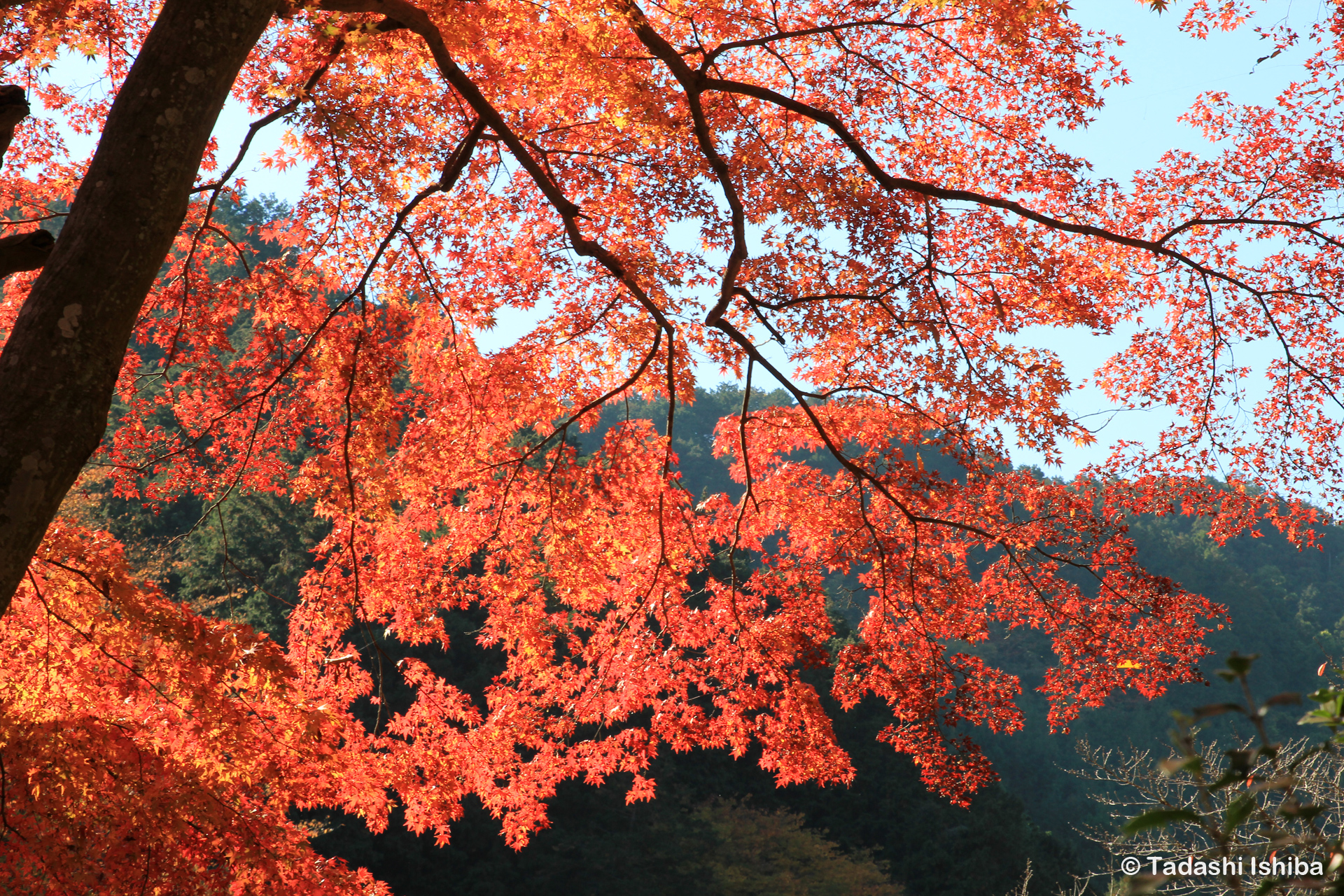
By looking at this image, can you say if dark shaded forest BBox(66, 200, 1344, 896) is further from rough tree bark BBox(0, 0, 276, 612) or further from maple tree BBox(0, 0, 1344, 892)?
rough tree bark BBox(0, 0, 276, 612)

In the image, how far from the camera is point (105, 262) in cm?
218

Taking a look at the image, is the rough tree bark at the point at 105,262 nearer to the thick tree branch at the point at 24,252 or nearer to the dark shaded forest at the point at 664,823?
the thick tree branch at the point at 24,252

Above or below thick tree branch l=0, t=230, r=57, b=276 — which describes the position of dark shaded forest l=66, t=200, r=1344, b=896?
below

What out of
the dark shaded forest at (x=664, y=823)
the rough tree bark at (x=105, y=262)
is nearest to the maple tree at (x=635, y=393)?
the rough tree bark at (x=105, y=262)

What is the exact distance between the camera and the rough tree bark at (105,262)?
2.03 meters

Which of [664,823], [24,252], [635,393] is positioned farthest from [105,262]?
[664,823]

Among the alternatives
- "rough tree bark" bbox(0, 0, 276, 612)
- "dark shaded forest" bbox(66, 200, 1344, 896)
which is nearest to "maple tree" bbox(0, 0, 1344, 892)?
"rough tree bark" bbox(0, 0, 276, 612)

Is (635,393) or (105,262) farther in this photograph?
(635,393)

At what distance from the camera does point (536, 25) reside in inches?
200

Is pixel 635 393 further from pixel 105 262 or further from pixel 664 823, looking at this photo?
pixel 664 823

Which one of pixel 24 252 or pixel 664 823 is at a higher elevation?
pixel 24 252

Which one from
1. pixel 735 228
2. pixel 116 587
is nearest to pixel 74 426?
pixel 116 587

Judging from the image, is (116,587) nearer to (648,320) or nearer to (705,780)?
(648,320)

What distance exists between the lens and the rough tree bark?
203 centimetres
